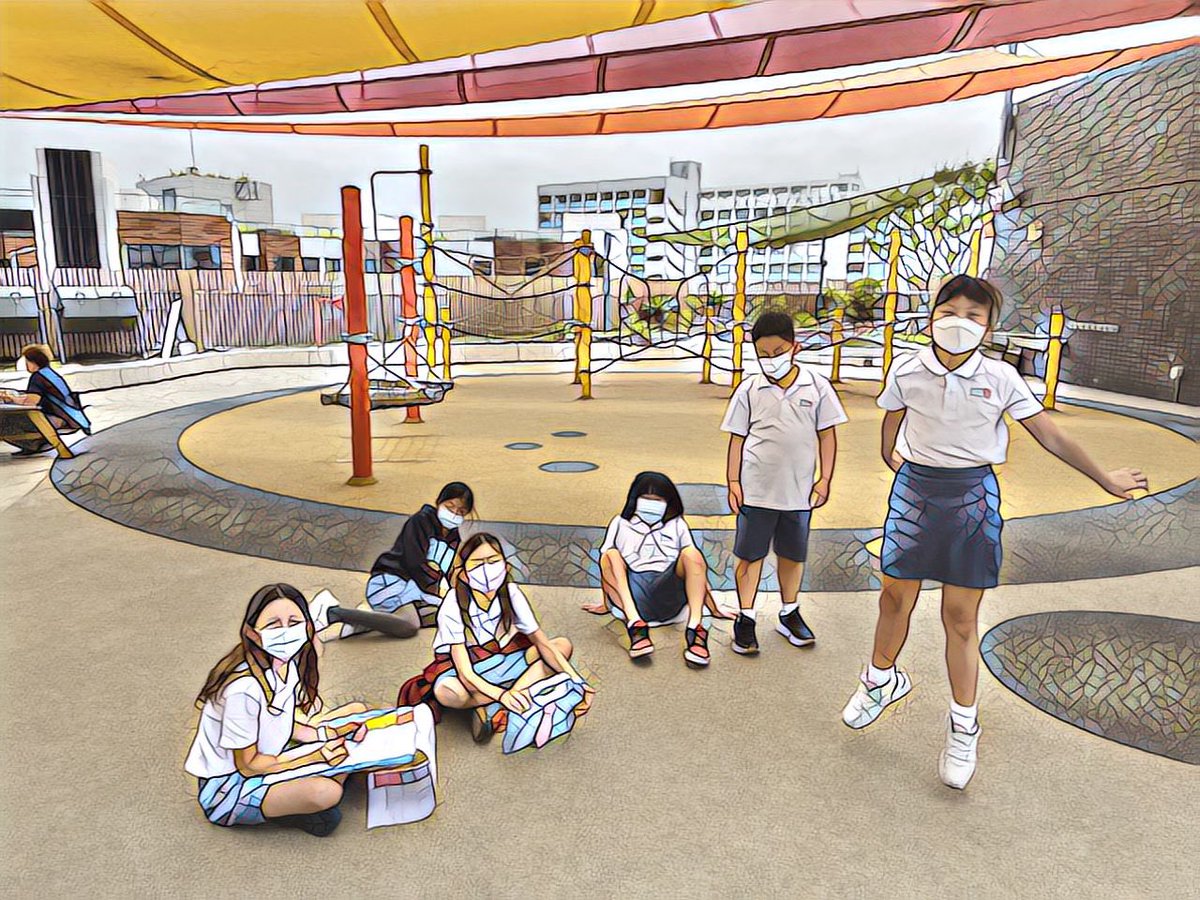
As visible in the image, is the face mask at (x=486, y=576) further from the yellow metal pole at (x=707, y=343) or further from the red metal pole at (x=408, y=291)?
the yellow metal pole at (x=707, y=343)

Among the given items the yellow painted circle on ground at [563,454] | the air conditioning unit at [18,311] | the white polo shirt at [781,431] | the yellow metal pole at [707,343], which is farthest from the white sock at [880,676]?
the air conditioning unit at [18,311]

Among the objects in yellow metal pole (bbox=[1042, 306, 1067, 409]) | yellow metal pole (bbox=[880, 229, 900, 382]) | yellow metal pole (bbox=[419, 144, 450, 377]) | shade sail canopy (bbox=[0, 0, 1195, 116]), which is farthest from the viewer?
yellow metal pole (bbox=[1042, 306, 1067, 409])

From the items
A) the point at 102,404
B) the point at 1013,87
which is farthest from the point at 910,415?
the point at 102,404

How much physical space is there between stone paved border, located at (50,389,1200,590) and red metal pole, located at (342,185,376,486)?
65 centimetres

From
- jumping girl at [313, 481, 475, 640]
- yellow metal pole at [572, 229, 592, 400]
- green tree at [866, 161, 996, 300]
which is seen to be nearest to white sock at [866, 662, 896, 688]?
jumping girl at [313, 481, 475, 640]

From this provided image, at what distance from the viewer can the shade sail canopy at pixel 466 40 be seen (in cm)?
232

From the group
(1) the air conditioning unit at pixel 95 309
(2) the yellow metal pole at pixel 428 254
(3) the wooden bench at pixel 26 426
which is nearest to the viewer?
(3) the wooden bench at pixel 26 426

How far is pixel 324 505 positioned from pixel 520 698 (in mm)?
2695

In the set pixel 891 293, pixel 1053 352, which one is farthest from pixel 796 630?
pixel 1053 352

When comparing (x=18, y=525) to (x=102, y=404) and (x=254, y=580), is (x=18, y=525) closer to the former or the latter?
(x=254, y=580)

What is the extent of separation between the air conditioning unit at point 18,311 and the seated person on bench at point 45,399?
18.2 feet

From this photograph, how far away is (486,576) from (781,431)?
45.9 inches

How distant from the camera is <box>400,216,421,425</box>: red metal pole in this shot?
25.2 feet

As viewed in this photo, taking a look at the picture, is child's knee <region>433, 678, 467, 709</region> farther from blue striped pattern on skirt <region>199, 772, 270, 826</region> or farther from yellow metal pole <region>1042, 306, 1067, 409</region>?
yellow metal pole <region>1042, 306, 1067, 409</region>
